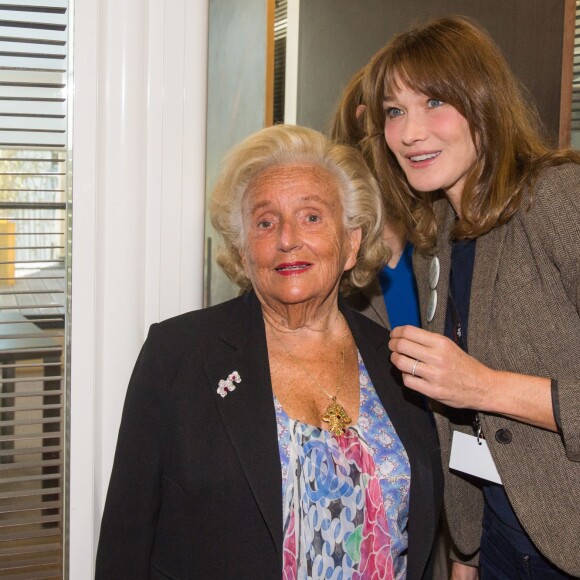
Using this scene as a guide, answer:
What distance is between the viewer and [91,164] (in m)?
1.53

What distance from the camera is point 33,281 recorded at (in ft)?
4.97

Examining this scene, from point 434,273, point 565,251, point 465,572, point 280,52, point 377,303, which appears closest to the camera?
point 565,251

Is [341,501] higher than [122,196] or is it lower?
lower

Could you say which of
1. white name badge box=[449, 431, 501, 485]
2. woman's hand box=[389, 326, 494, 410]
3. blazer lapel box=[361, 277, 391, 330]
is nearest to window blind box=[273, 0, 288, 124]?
blazer lapel box=[361, 277, 391, 330]

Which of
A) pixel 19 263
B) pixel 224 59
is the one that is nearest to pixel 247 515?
pixel 19 263

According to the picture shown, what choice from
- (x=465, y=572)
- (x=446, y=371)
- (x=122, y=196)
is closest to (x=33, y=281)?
(x=122, y=196)

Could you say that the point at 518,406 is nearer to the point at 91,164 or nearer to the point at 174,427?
the point at 174,427

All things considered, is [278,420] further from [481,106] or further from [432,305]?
[481,106]

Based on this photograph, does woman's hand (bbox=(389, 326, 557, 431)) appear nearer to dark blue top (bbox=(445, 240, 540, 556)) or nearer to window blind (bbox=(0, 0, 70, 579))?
dark blue top (bbox=(445, 240, 540, 556))

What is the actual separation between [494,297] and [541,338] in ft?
0.43

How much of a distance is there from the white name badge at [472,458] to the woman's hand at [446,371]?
178 millimetres

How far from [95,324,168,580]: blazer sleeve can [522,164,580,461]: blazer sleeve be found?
0.81 m

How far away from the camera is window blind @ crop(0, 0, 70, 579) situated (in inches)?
57.6

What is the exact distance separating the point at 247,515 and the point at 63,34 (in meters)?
1.06
